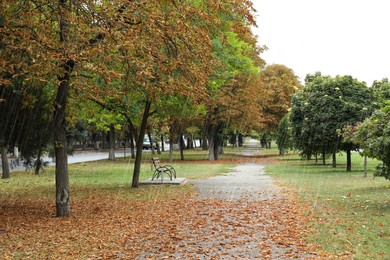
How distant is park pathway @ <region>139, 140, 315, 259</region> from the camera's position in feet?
23.9

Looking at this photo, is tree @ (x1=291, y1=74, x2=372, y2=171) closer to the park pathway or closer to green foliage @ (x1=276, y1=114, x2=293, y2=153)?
the park pathway

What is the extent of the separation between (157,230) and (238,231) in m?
1.59

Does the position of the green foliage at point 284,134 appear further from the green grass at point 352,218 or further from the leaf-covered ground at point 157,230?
the leaf-covered ground at point 157,230

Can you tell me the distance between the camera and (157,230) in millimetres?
9383

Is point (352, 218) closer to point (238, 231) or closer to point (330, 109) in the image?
point (238, 231)

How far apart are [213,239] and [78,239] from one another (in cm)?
242

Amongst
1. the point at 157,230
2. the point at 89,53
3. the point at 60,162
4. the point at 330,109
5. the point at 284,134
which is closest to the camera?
the point at 89,53

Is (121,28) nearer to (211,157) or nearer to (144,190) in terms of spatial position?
(144,190)

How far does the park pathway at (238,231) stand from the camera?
23.9ft

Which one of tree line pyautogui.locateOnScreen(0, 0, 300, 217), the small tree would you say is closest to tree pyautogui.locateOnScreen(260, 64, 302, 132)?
the small tree

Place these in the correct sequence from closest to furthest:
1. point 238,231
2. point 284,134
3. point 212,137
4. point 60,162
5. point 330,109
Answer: point 238,231, point 60,162, point 330,109, point 212,137, point 284,134

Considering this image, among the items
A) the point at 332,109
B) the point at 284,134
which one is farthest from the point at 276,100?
the point at 332,109

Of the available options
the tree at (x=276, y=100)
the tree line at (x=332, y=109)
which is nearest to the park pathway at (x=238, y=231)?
the tree line at (x=332, y=109)

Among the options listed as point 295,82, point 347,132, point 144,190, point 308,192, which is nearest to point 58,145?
point 144,190
